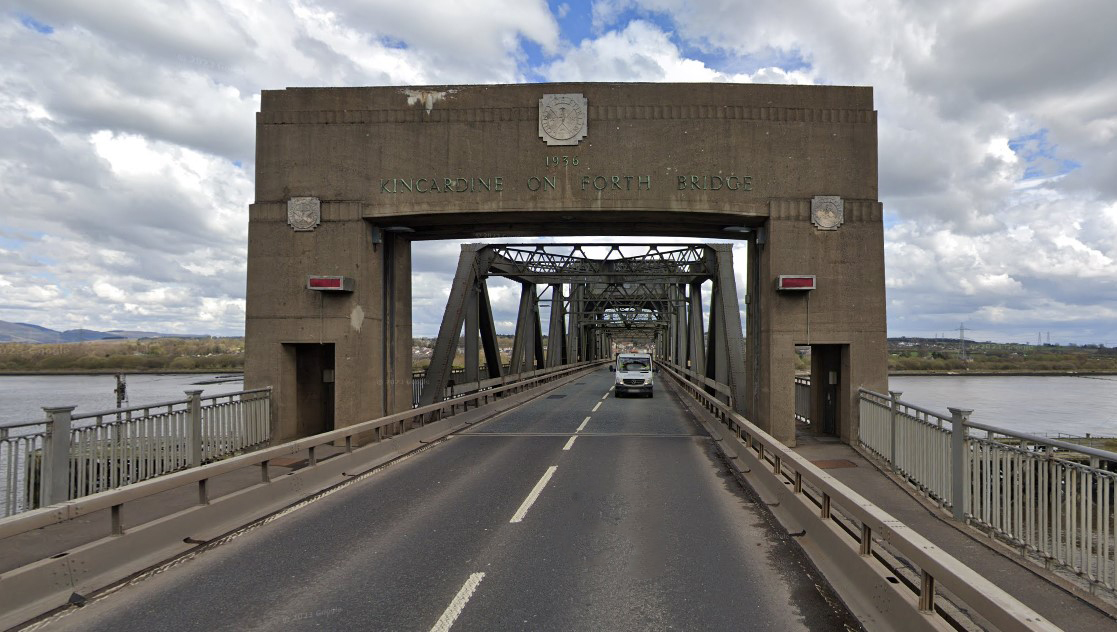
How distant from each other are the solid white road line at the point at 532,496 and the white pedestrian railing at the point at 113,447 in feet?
17.0

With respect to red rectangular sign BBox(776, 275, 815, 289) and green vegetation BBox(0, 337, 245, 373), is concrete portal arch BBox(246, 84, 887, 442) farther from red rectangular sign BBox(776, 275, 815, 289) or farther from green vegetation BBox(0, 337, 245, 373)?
green vegetation BBox(0, 337, 245, 373)

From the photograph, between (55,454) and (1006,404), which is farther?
(1006,404)

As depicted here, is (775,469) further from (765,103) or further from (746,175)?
(765,103)

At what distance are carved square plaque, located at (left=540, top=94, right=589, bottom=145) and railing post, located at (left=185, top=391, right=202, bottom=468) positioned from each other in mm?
8842

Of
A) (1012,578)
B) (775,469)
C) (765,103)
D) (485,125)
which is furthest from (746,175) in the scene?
(1012,578)

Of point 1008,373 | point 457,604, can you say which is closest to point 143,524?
point 457,604

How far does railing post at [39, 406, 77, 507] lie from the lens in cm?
783

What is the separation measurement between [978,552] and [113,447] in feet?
35.4

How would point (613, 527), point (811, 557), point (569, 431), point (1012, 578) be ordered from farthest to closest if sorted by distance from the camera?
point (569, 431) → point (613, 527) → point (811, 557) → point (1012, 578)

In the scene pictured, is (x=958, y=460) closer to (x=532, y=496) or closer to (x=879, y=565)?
(x=879, y=565)

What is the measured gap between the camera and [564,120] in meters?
14.8

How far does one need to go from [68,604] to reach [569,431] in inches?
517

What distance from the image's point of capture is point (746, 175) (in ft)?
47.5

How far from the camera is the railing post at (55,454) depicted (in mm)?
7832
